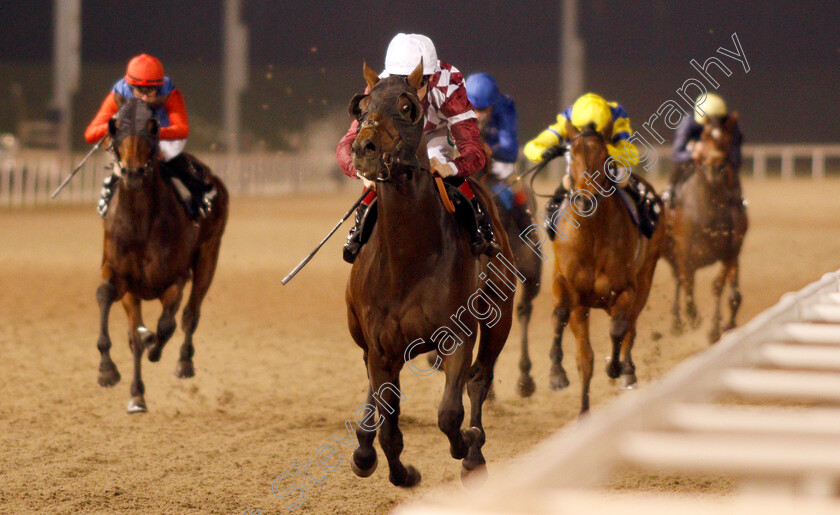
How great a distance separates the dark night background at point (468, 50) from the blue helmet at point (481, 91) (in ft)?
82.5

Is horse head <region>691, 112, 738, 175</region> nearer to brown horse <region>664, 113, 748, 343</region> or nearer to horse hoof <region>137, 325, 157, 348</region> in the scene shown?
brown horse <region>664, 113, 748, 343</region>

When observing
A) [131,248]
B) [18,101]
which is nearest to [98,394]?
[131,248]

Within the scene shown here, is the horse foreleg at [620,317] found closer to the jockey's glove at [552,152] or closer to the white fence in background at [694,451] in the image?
the jockey's glove at [552,152]

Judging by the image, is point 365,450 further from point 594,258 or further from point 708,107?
point 708,107

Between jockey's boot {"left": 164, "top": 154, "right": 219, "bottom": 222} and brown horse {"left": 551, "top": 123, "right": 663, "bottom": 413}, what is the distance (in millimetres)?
2254

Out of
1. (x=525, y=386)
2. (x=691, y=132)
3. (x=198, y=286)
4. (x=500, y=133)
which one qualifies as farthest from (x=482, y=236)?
(x=691, y=132)

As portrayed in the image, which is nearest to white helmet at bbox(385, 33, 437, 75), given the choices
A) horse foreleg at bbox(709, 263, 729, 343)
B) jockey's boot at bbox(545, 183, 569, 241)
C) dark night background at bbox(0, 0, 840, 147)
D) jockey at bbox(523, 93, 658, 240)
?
jockey at bbox(523, 93, 658, 240)

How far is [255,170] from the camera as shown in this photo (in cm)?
2683

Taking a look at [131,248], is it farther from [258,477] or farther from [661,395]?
[661,395]

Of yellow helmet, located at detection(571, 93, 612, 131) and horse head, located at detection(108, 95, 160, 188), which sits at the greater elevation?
yellow helmet, located at detection(571, 93, 612, 131)

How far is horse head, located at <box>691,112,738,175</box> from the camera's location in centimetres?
877

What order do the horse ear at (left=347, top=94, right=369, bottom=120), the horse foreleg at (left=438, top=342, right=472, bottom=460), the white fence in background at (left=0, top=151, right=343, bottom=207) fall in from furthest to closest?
the white fence in background at (left=0, top=151, right=343, bottom=207)
the horse foreleg at (left=438, top=342, right=472, bottom=460)
the horse ear at (left=347, top=94, right=369, bottom=120)

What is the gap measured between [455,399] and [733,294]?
15.7 ft

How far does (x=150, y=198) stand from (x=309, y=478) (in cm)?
223
